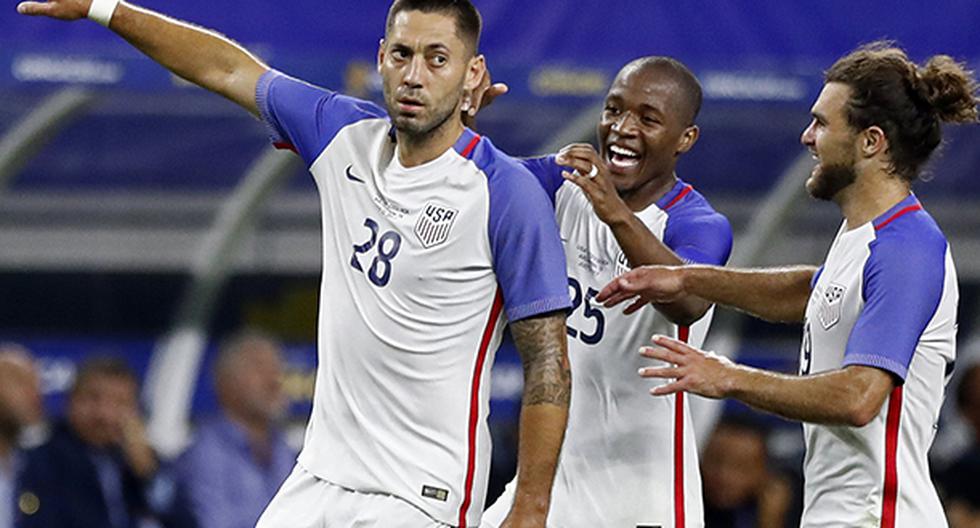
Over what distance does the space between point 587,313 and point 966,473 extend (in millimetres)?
3333

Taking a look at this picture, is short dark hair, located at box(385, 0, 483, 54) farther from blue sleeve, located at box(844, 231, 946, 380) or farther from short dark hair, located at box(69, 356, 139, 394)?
short dark hair, located at box(69, 356, 139, 394)

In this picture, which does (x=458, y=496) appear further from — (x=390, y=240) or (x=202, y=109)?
(x=202, y=109)

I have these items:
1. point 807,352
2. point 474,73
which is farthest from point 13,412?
point 807,352

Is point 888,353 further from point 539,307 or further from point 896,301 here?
point 539,307

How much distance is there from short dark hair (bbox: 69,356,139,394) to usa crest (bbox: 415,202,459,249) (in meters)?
3.83

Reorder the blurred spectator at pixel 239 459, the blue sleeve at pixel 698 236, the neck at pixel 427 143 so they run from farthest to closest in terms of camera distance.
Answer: the blurred spectator at pixel 239 459
the blue sleeve at pixel 698 236
the neck at pixel 427 143

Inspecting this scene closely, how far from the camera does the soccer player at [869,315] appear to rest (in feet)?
17.6

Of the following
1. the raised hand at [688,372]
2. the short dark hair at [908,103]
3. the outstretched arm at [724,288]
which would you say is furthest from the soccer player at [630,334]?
the raised hand at [688,372]

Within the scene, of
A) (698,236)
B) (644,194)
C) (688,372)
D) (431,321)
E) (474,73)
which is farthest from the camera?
(644,194)

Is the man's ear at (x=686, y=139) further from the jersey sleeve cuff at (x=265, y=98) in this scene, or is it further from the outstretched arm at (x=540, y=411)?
the jersey sleeve cuff at (x=265, y=98)

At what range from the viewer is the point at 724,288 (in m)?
5.99

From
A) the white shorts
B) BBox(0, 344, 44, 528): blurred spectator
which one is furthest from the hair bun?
BBox(0, 344, 44, 528): blurred spectator

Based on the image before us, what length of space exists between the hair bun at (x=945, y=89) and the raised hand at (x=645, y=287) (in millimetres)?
829

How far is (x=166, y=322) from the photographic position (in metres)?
9.68
